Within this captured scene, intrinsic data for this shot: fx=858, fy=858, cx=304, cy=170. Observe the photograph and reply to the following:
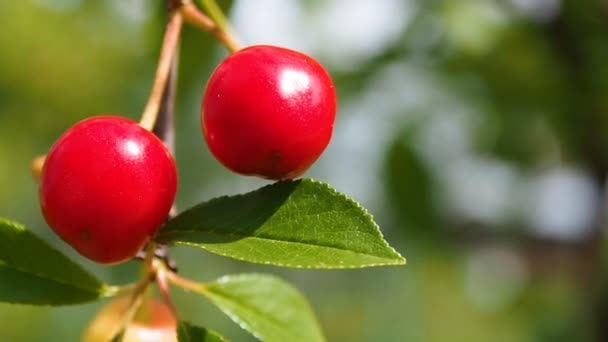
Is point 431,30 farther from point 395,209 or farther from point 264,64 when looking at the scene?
point 264,64

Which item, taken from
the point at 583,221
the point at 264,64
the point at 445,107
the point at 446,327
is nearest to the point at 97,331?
the point at 264,64

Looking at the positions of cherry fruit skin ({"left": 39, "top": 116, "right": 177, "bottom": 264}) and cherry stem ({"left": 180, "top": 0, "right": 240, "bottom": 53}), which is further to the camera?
cherry stem ({"left": 180, "top": 0, "right": 240, "bottom": 53})

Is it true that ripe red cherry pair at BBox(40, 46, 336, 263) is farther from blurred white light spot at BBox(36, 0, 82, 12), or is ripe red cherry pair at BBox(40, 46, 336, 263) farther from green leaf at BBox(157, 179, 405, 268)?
blurred white light spot at BBox(36, 0, 82, 12)

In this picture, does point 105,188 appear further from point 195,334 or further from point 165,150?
point 195,334

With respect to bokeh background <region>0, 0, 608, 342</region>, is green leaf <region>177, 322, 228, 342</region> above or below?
below

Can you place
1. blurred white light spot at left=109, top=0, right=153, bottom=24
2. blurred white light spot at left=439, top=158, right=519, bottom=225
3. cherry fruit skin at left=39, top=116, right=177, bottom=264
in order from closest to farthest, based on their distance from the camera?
cherry fruit skin at left=39, top=116, right=177, bottom=264 → blurred white light spot at left=109, top=0, right=153, bottom=24 → blurred white light spot at left=439, top=158, right=519, bottom=225

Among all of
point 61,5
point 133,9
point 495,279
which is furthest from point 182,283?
point 495,279

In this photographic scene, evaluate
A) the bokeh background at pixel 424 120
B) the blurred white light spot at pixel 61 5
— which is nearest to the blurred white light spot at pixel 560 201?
the bokeh background at pixel 424 120

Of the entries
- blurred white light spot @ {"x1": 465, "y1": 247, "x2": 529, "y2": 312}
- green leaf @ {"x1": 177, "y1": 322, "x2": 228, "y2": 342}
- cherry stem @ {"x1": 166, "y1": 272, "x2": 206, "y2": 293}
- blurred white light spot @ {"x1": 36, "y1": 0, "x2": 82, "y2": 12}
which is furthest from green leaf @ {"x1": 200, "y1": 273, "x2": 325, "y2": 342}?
blurred white light spot @ {"x1": 465, "y1": 247, "x2": 529, "y2": 312}
